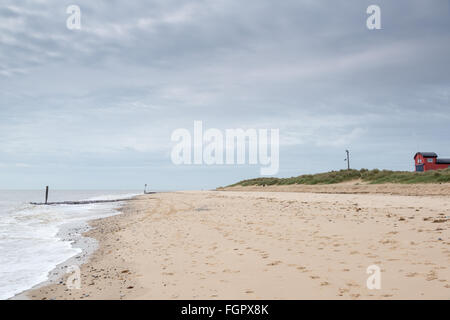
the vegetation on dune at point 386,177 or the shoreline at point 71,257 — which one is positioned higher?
the vegetation on dune at point 386,177

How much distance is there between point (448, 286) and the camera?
5.24 meters

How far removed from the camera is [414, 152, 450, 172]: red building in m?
62.2

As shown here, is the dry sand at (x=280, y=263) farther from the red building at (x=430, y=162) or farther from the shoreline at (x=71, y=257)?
the red building at (x=430, y=162)

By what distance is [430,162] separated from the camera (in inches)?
2475

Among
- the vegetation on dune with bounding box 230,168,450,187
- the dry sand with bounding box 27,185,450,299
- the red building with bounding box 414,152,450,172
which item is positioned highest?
the red building with bounding box 414,152,450,172

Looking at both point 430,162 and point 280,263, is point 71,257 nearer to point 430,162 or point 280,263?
point 280,263

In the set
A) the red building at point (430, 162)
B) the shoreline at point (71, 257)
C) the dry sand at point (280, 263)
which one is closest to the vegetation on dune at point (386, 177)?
the dry sand at point (280, 263)

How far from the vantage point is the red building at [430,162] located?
62250 mm

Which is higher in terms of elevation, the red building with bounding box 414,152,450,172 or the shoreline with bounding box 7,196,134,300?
the red building with bounding box 414,152,450,172

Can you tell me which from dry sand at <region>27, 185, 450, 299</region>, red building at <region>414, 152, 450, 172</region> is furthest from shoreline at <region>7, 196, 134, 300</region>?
red building at <region>414, 152, 450, 172</region>

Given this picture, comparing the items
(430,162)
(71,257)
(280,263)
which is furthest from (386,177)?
(71,257)

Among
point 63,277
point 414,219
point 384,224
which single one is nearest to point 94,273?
point 63,277

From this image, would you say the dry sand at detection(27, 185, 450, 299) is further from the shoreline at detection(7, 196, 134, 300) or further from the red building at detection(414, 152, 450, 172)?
the red building at detection(414, 152, 450, 172)
